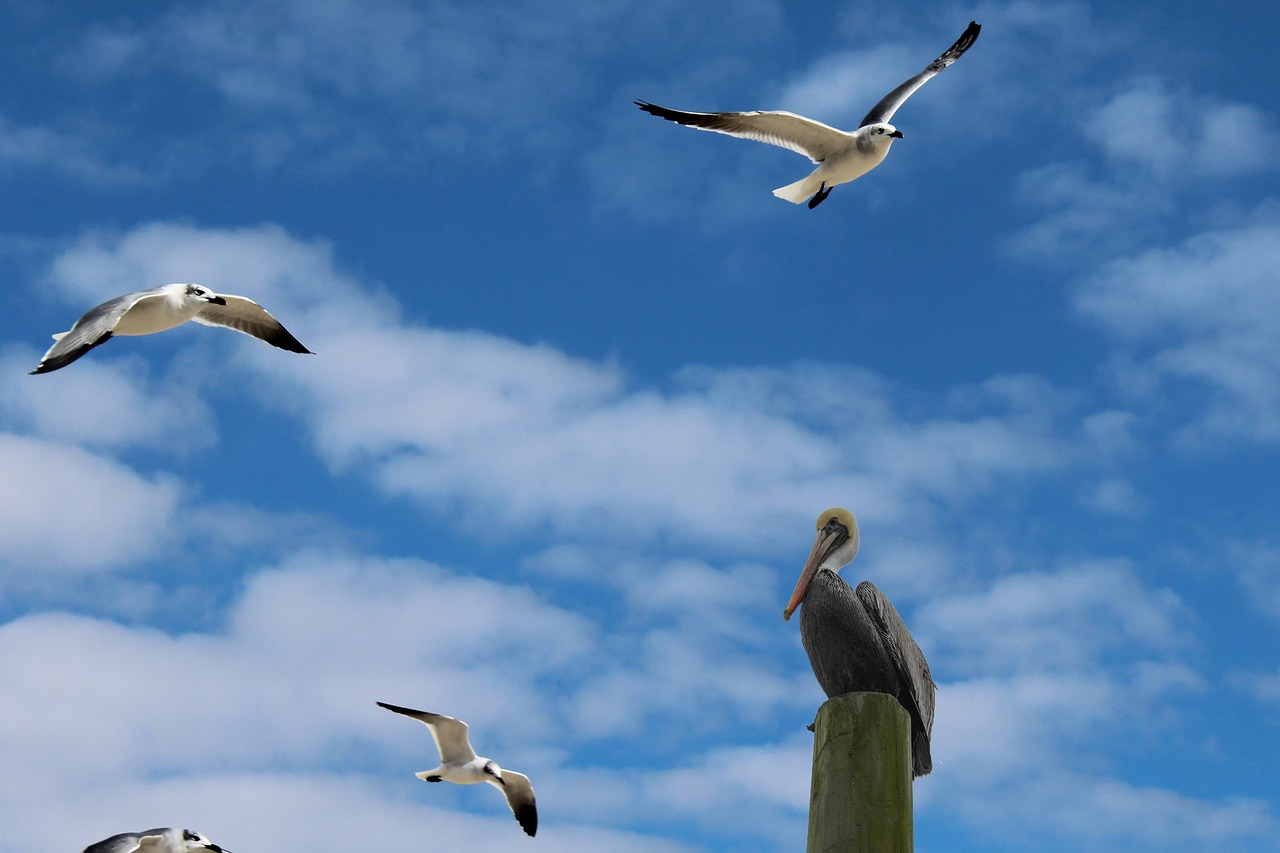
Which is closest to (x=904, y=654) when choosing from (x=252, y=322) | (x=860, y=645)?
(x=860, y=645)

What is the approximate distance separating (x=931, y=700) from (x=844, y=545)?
4.89 feet

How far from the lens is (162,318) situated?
12.2m

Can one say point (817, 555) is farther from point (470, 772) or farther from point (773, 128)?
point (470, 772)

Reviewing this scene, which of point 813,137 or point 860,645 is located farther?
point 813,137

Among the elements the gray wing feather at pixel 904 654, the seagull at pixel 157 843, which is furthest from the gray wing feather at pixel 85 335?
the gray wing feather at pixel 904 654

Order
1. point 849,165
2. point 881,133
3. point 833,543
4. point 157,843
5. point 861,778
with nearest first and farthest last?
point 861,778 < point 833,543 < point 157,843 < point 881,133 < point 849,165

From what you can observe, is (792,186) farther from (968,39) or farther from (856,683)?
(856,683)

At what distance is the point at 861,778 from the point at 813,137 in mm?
9079

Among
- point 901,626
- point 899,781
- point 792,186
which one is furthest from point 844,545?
point 792,186

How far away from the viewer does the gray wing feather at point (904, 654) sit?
30.2 ft

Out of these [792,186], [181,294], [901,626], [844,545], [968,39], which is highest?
[968,39]

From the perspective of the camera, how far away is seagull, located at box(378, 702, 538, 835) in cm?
1580

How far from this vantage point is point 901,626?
9.66 m

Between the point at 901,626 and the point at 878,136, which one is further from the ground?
the point at 878,136
